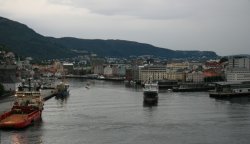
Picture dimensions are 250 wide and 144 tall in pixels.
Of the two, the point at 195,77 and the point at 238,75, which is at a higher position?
the point at 238,75

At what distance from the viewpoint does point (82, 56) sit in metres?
126

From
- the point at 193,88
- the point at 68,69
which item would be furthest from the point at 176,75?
the point at 68,69

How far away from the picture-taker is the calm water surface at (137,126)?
14414 mm

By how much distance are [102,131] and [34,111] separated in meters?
3.58

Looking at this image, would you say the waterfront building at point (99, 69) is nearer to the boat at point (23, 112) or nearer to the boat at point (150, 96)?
the boat at point (150, 96)

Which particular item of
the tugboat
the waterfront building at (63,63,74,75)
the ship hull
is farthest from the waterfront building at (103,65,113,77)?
the ship hull

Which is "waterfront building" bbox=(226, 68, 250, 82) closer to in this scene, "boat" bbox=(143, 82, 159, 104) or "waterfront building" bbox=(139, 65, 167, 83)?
"waterfront building" bbox=(139, 65, 167, 83)

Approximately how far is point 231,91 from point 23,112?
57.6 feet

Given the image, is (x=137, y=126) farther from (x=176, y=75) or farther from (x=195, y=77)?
(x=176, y=75)

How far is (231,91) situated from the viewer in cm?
3281

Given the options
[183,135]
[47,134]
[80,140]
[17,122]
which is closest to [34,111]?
[17,122]

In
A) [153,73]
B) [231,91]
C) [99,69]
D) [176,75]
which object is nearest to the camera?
[231,91]

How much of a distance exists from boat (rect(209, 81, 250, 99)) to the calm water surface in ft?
26.2

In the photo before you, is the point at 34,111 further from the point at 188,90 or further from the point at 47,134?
the point at 188,90
